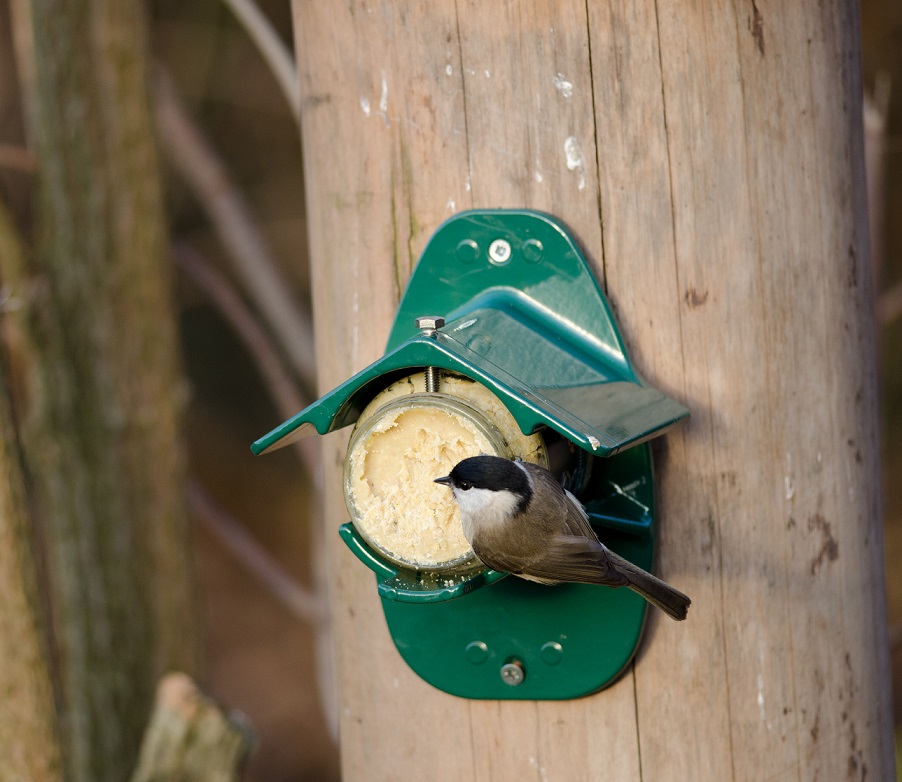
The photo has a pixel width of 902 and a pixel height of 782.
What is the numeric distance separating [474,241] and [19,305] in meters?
1.14

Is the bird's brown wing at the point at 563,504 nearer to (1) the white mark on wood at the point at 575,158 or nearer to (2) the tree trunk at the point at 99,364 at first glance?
(1) the white mark on wood at the point at 575,158

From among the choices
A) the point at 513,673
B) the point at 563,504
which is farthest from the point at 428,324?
the point at 513,673

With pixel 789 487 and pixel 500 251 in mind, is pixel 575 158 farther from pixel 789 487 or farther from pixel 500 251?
pixel 789 487

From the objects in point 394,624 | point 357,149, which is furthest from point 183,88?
point 394,624

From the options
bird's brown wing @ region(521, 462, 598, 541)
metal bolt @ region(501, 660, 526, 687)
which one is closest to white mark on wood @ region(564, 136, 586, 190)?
bird's brown wing @ region(521, 462, 598, 541)

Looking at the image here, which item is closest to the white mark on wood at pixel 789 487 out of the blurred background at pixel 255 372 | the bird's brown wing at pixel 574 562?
the bird's brown wing at pixel 574 562

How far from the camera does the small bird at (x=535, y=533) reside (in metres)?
1.28

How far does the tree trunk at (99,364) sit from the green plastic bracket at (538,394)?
928 millimetres

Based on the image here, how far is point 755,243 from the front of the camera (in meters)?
1.45

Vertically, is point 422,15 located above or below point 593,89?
above

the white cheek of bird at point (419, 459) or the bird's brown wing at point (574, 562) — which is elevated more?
the white cheek of bird at point (419, 459)

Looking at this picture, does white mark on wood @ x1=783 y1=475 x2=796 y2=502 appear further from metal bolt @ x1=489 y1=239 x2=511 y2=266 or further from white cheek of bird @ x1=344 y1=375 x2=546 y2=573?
metal bolt @ x1=489 y1=239 x2=511 y2=266

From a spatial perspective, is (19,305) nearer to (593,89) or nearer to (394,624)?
(394,624)

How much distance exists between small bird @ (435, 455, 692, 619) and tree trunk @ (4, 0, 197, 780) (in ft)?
3.94
